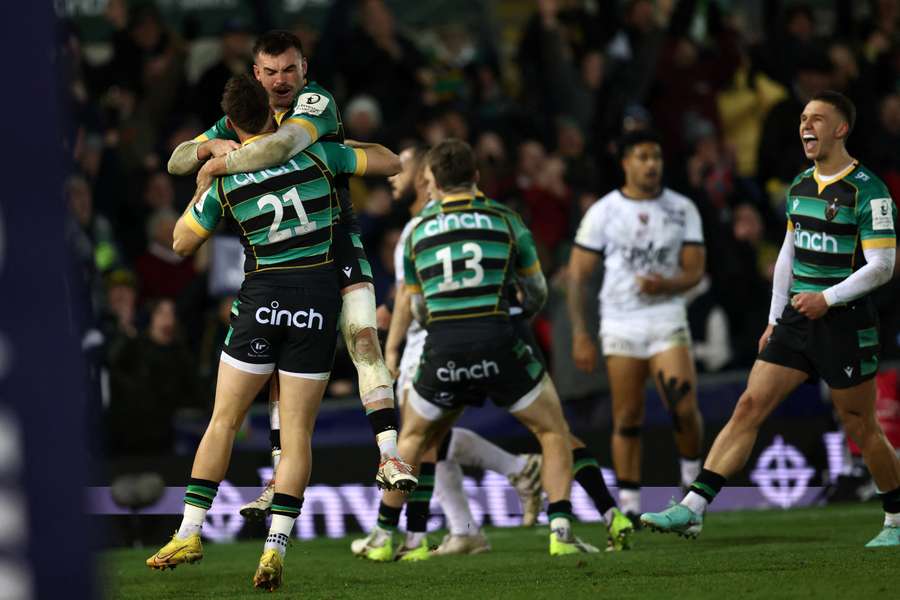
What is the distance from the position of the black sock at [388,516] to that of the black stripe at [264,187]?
8.73 ft

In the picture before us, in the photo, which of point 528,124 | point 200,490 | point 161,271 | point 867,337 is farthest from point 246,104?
point 528,124

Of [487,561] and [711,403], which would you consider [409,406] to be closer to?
[487,561]

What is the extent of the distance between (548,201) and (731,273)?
215 centimetres

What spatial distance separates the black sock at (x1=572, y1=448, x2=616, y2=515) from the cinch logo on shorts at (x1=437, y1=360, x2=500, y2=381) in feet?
3.35

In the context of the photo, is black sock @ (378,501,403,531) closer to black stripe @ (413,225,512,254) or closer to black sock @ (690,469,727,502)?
black stripe @ (413,225,512,254)

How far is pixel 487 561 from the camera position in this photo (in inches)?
326

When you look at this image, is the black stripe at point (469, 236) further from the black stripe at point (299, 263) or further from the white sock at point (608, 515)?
the white sock at point (608, 515)

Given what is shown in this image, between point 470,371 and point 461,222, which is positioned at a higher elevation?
point 461,222

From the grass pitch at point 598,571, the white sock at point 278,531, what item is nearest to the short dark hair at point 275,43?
the white sock at point 278,531

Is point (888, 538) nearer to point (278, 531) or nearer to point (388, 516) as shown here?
point (388, 516)

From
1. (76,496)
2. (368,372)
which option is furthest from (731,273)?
(76,496)

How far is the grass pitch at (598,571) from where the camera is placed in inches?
246

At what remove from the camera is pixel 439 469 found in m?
9.42

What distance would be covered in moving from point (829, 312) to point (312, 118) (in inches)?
113
